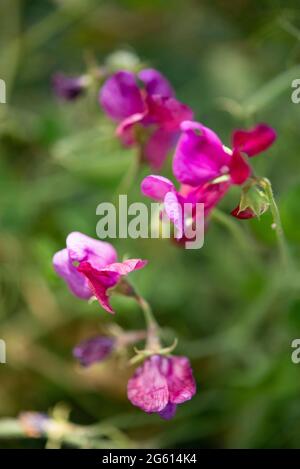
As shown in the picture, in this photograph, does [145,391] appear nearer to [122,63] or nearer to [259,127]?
[259,127]

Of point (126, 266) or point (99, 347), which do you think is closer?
point (126, 266)

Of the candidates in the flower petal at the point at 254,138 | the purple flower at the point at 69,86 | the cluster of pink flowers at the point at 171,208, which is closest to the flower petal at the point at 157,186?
the cluster of pink flowers at the point at 171,208

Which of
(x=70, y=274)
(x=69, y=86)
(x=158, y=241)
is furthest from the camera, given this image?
(x=158, y=241)

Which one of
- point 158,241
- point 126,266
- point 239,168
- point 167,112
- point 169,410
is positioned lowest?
point 169,410

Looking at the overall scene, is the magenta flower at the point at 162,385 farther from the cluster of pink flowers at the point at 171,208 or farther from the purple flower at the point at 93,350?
the purple flower at the point at 93,350

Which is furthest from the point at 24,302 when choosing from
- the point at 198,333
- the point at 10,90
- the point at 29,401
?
the point at 10,90

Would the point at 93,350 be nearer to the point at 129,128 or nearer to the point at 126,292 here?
the point at 126,292

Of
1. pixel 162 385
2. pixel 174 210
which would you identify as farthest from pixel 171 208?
pixel 162 385
